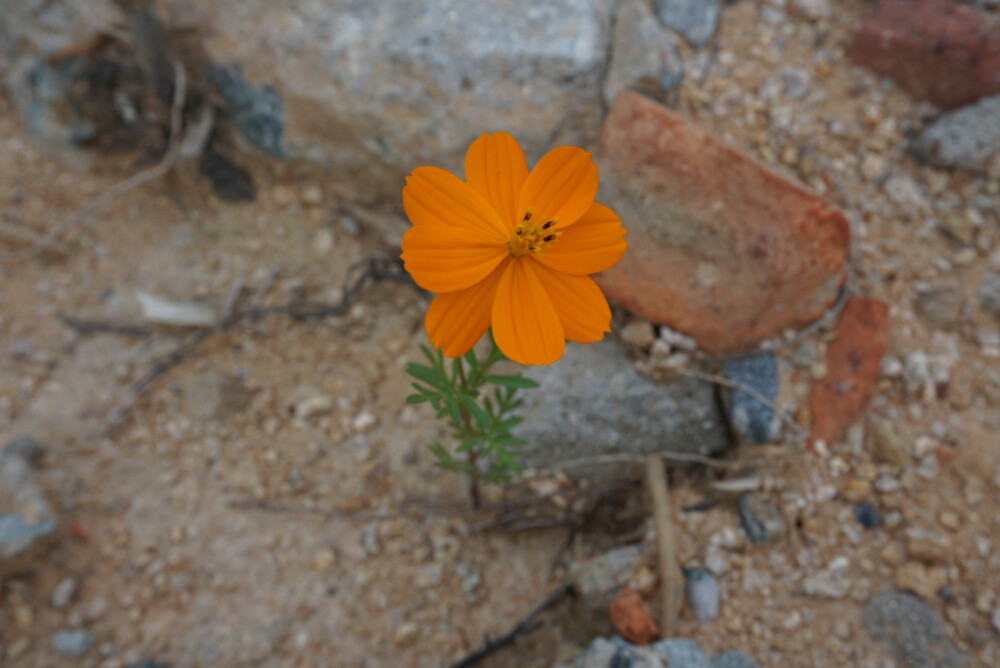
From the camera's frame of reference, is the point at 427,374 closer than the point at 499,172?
No

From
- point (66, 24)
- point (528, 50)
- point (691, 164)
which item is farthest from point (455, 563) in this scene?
point (66, 24)

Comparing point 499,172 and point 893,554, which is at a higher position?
point 499,172

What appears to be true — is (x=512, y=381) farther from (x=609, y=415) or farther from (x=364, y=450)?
(x=364, y=450)

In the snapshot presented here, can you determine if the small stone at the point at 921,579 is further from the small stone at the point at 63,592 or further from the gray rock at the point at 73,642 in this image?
the small stone at the point at 63,592

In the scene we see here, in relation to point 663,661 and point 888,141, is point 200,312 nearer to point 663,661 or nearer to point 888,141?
point 663,661

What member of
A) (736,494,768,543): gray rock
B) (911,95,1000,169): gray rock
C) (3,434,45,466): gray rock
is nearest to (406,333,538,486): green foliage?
(736,494,768,543): gray rock

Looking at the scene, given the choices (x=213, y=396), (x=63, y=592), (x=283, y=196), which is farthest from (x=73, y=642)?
(x=283, y=196)
